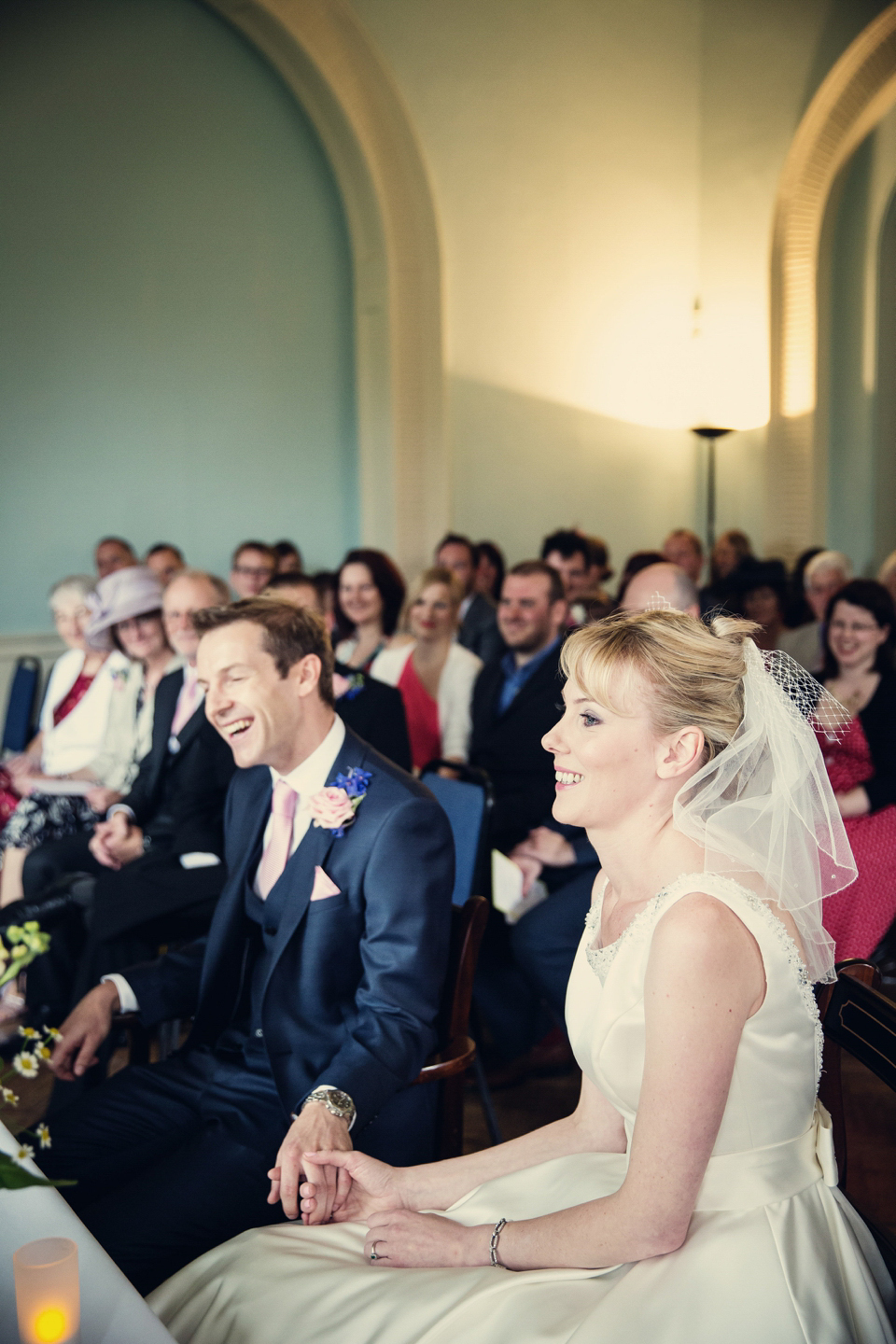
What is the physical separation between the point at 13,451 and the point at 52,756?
269cm

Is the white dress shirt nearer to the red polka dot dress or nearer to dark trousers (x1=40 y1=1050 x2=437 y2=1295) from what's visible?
dark trousers (x1=40 y1=1050 x2=437 y2=1295)

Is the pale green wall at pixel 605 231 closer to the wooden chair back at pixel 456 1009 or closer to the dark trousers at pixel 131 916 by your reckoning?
the dark trousers at pixel 131 916

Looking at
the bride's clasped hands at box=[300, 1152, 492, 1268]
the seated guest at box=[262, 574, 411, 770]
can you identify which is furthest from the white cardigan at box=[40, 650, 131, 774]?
the bride's clasped hands at box=[300, 1152, 492, 1268]

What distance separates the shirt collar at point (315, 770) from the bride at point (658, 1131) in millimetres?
655

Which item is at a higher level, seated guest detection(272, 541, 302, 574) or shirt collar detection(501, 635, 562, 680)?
seated guest detection(272, 541, 302, 574)

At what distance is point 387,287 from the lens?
22.5 ft

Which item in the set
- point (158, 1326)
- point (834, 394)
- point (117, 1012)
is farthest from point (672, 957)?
point (834, 394)

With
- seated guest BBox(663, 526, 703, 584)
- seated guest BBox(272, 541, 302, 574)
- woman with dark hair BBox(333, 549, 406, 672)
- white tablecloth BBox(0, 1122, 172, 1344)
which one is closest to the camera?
white tablecloth BBox(0, 1122, 172, 1344)

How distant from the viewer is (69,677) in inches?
171

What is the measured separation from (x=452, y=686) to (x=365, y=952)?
246cm

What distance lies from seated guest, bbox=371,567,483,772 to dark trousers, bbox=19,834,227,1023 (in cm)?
128

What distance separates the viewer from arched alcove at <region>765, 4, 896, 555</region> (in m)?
7.37

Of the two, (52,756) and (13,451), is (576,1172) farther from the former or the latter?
(13,451)

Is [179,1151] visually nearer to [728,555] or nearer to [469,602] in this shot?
[469,602]
